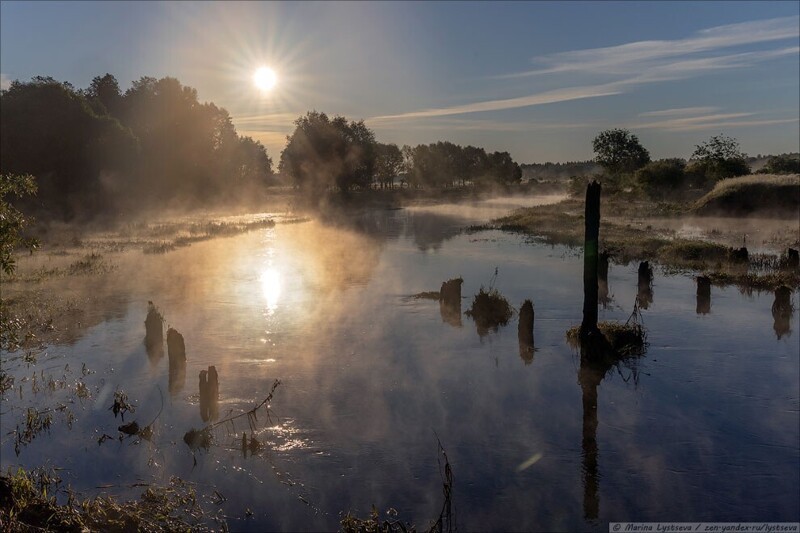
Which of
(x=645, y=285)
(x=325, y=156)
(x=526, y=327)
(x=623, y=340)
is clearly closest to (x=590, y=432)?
(x=623, y=340)

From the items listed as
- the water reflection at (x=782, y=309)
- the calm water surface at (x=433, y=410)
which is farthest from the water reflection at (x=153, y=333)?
the water reflection at (x=782, y=309)

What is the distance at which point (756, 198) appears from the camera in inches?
2707

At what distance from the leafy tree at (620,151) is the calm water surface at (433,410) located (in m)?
117

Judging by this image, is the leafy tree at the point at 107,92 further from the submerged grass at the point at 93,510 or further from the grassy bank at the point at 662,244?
the submerged grass at the point at 93,510

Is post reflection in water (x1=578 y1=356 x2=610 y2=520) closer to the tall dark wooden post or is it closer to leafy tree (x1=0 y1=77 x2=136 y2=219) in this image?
the tall dark wooden post

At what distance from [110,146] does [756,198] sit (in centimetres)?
7145

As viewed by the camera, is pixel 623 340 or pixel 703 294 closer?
pixel 623 340

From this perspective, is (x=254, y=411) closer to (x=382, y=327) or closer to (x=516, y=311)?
(x=382, y=327)

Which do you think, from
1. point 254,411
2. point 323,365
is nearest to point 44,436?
point 254,411

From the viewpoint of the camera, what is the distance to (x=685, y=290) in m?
32.4

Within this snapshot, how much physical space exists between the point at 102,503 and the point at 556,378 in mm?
13208

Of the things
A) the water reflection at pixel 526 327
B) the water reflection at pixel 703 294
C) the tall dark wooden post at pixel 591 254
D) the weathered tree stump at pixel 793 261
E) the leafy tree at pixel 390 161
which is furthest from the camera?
the leafy tree at pixel 390 161

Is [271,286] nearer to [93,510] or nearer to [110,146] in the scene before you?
[93,510]

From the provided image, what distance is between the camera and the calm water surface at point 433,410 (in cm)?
1297
